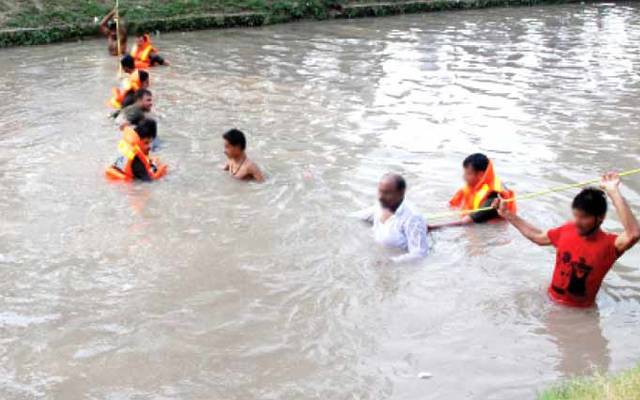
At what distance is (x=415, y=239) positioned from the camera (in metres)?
6.69

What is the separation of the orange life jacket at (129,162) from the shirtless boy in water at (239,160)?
834 millimetres

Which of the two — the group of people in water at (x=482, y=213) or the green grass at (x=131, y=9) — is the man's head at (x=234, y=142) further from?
the green grass at (x=131, y=9)

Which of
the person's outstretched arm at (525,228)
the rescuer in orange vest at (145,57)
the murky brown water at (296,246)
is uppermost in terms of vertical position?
the rescuer in orange vest at (145,57)

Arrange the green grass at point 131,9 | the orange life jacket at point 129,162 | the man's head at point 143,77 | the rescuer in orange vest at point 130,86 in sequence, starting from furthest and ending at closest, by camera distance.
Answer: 1. the green grass at point 131,9
2. the man's head at point 143,77
3. the rescuer in orange vest at point 130,86
4. the orange life jacket at point 129,162

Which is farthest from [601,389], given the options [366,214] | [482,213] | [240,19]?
[240,19]

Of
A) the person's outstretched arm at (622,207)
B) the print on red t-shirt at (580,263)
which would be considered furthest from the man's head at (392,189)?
the person's outstretched arm at (622,207)

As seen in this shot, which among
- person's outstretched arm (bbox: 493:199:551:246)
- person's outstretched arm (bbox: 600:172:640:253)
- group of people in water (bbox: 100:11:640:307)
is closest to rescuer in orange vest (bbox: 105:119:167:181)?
group of people in water (bbox: 100:11:640:307)

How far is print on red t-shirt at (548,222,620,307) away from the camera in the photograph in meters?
5.46

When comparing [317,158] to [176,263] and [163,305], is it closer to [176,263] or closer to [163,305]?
[176,263]

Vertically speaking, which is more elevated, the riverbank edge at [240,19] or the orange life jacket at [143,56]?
the riverbank edge at [240,19]

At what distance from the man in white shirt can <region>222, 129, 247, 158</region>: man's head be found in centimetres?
215

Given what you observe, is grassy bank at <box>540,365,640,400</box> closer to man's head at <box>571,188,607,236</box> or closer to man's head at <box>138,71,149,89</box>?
man's head at <box>571,188,607,236</box>

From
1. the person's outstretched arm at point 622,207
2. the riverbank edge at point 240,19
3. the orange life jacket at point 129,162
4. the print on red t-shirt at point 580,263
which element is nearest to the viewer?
the person's outstretched arm at point 622,207

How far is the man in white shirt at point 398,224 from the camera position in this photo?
669 cm
